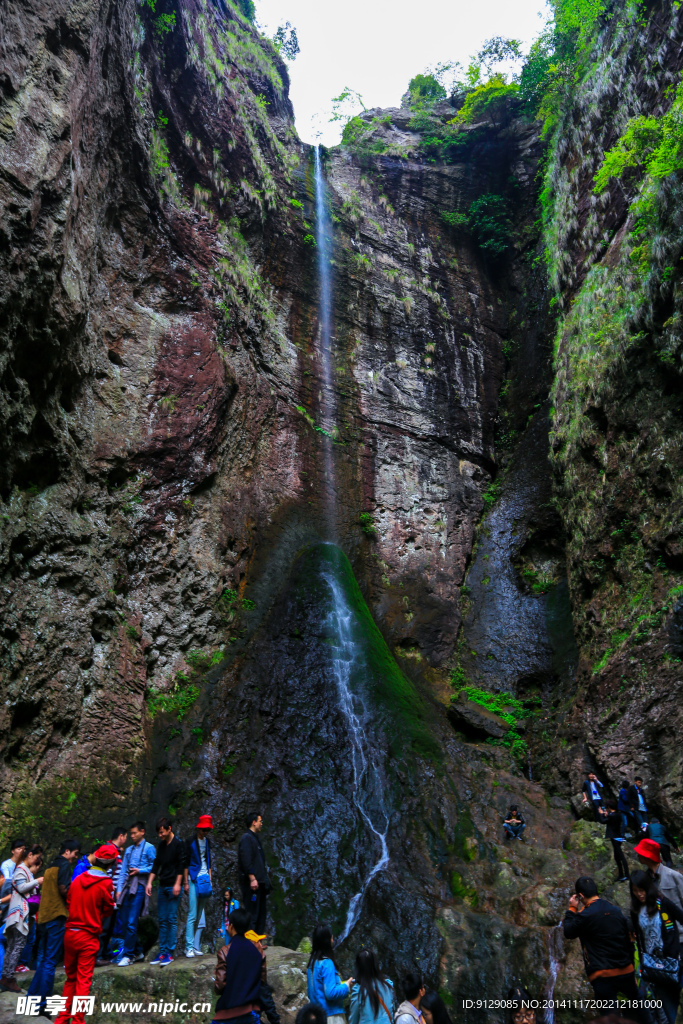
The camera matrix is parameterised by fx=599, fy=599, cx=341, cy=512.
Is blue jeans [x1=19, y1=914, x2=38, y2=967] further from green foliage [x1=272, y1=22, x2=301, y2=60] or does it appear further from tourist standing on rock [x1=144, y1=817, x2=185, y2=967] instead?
green foliage [x1=272, y1=22, x2=301, y2=60]

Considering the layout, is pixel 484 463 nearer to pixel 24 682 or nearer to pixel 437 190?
pixel 437 190

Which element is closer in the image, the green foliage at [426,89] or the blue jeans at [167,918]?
the blue jeans at [167,918]

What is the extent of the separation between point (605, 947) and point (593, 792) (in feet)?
20.0

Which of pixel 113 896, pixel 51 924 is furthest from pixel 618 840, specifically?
pixel 51 924

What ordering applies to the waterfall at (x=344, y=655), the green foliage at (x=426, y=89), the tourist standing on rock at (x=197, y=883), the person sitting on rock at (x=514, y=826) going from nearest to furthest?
1. the tourist standing on rock at (x=197, y=883)
2. the waterfall at (x=344, y=655)
3. the person sitting on rock at (x=514, y=826)
4. the green foliage at (x=426, y=89)

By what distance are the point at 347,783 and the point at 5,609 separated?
229 inches

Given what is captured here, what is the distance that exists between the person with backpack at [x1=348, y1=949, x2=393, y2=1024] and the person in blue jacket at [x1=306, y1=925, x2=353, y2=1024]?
8 centimetres

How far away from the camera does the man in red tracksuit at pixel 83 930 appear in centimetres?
447

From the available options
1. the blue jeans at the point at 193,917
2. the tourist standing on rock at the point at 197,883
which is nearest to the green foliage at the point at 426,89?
the tourist standing on rock at the point at 197,883

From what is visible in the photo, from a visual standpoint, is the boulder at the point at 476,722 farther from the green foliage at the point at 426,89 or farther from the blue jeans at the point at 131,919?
the green foliage at the point at 426,89

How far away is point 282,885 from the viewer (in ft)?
27.7

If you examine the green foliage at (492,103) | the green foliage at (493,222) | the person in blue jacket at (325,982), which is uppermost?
the green foliage at (492,103)

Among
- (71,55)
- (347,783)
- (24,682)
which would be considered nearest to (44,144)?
(71,55)

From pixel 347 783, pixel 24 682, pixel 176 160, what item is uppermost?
pixel 176 160
